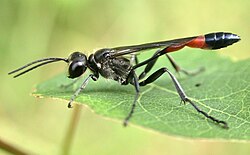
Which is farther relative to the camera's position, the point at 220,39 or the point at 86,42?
the point at 86,42

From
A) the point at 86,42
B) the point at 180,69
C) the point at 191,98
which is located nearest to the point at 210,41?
the point at 191,98

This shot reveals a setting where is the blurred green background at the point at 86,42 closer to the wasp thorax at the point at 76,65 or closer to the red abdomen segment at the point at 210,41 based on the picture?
the wasp thorax at the point at 76,65

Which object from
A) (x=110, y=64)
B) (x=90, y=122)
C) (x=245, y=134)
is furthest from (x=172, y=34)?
(x=245, y=134)

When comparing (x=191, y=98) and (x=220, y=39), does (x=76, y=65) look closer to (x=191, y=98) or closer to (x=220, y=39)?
(x=191, y=98)

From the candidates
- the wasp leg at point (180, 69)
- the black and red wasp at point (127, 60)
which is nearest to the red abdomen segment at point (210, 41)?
the black and red wasp at point (127, 60)

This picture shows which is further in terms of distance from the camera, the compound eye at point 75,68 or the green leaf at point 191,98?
the compound eye at point 75,68
